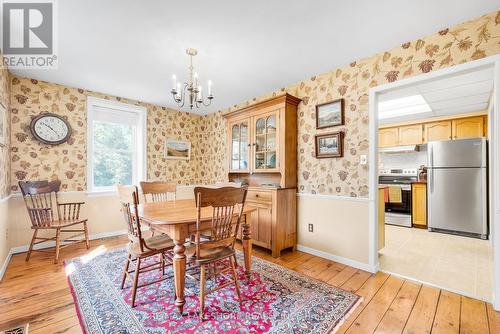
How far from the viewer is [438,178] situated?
4094mm

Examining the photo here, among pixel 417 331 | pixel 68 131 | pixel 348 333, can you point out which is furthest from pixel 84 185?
pixel 417 331

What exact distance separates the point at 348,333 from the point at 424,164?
→ 459 cm

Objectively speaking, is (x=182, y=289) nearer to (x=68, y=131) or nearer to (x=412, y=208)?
(x=68, y=131)

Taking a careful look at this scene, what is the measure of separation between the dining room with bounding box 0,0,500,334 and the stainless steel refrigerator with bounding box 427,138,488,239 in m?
2.48

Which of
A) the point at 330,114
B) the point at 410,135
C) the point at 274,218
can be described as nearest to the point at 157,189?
the point at 274,218

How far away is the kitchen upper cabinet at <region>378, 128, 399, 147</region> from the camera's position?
4980 millimetres

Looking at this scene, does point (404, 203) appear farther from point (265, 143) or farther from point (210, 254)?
point (210, 254)

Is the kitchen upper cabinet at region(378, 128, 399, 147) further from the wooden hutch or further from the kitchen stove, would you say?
the wooden hutch

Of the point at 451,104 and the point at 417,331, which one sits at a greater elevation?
the point at 451,104

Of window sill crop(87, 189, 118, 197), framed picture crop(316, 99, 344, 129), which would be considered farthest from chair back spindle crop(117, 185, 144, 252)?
framed picture crop(316, 99, 344, 129)

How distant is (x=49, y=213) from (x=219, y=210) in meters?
2.49

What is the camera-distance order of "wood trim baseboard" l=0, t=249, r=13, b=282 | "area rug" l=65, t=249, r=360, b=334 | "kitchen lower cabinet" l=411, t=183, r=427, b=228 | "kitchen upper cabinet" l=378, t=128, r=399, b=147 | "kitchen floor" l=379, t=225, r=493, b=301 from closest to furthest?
"area rug" l=65, t=249, r=360, b=334, "kitchen floor" l=379, t=225, r=493, b=301, "wood trim baseboard" l=0, t=249, r=13, b=282, "kitchen lower cabinet" l=411, t=183, r=427, b=228, "kitchen upper cabinet" l=378, t=128, r=399, b=147

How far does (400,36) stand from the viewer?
2.15 meters

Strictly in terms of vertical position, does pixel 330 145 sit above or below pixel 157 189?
above
